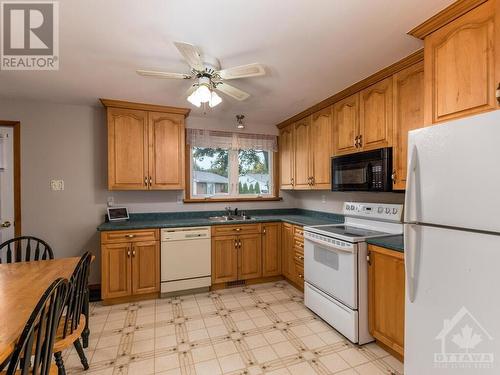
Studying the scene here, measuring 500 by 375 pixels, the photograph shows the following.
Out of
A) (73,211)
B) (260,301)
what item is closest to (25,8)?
(73,211)

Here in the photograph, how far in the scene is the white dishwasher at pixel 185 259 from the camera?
3059mm

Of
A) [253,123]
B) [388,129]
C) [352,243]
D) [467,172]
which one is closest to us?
[467,172]

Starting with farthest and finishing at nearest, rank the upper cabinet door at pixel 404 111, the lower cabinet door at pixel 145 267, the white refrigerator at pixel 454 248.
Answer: the lower cabinet door at pixel 145 267 < the upper cabinet door at pixel 404 111 < the white refrigerator at pixel 454 248

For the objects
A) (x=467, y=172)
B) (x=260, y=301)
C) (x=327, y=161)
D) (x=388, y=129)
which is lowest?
(x=260, y=301)

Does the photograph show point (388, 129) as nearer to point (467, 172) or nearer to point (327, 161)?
point (327, 161)

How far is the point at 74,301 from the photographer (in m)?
1.58

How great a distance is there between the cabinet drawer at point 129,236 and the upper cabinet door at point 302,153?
2011mm

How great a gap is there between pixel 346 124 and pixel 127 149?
2583 millimetres

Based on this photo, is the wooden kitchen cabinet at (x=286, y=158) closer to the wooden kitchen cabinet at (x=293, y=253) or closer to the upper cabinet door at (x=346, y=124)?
the wooden kitchen cabinet at (x=293, y=253)

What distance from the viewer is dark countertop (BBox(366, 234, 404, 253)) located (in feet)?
6.07

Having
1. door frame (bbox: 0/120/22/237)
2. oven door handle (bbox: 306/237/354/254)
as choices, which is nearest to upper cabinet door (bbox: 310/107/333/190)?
oven door handle (bbox: 306/237/354/254)

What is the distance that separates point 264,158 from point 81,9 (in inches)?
121

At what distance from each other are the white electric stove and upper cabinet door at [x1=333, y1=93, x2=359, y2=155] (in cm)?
64

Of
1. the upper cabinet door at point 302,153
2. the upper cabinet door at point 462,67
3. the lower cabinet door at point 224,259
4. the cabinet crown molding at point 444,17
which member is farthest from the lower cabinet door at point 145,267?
the cabinet crown molding at point 444,17
